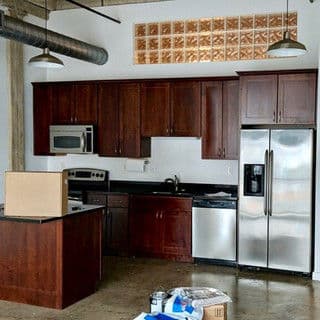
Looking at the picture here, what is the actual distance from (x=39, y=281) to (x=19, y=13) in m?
4.22

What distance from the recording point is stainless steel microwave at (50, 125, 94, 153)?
7309 millimetres

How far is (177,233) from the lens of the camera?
6652mm

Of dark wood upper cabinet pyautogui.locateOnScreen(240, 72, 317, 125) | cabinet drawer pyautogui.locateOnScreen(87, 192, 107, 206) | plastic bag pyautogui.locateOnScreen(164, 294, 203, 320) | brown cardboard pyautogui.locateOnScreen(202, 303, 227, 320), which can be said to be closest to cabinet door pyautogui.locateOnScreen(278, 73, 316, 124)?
dark wood upper cabinet pyautogui.locateOnScreen(240, 72, 317, 125)

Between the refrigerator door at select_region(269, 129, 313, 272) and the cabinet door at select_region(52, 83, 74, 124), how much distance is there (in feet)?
10.3

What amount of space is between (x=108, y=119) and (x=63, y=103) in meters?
0.80

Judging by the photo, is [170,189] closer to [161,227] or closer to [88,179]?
[161,227]

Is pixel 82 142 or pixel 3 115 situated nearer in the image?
pixel 3 115

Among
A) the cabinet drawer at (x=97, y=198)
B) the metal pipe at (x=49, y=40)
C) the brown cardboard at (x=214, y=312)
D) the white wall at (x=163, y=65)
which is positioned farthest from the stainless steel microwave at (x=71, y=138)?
the brown cardboard at (x=214, y=312)

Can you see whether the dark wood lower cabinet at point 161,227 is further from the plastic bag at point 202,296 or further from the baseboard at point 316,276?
the plastic bag at point 202,296

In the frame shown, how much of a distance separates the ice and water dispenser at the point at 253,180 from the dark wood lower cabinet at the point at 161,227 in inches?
32.3

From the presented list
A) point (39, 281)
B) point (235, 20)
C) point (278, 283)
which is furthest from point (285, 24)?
point (39, 281)

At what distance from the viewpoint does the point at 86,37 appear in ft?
25.1

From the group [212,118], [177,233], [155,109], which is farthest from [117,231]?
[212,118]

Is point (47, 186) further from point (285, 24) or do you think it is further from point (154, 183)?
point (285, 24)
